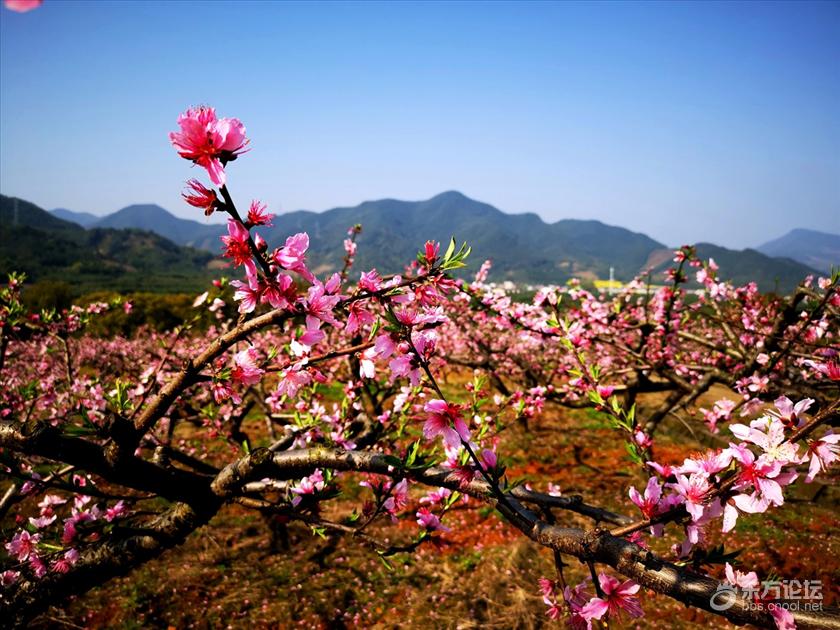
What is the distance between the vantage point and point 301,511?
2672 mm

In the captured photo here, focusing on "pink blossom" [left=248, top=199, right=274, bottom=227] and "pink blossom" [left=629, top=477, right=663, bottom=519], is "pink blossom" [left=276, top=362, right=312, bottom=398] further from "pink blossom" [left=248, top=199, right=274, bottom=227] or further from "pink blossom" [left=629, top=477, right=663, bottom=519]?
"pink blossom" [left=629, top=477, right=663, bottom=519]

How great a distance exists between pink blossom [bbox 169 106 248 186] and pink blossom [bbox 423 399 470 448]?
1.08 meters

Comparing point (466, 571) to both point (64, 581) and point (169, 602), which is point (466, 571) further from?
point (64, 581)

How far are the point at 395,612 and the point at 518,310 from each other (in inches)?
195

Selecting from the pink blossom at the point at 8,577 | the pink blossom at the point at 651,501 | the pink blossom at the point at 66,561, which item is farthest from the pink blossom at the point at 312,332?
the pink blossom at the point at 8,577

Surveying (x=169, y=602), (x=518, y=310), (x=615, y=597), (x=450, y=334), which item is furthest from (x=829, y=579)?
(x=450, y=334)

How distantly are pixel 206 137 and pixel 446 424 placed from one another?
4.25 feet

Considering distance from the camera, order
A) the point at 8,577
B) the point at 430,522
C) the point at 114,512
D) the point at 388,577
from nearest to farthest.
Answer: the point at 430,522 < the point at 8,577 < the point at 114,512 < the point at 388,577

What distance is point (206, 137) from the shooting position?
123 centimetres

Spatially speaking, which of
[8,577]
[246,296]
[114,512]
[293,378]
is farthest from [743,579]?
[8,577]

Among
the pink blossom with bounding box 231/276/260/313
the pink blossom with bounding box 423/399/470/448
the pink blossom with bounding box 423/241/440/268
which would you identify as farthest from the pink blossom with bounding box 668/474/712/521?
the pink blossom with bounding box 231/276/260/313

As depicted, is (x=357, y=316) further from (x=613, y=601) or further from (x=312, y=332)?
(x=613, y=601)

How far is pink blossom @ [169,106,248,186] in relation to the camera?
3.98 feet

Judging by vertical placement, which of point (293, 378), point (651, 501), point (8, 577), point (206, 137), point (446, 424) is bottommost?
point (8, 577)
